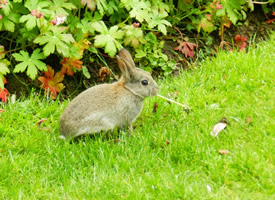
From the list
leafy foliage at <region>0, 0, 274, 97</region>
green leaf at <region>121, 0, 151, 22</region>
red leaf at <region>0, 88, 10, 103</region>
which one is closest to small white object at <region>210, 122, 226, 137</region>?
leafy foliage at <region>0, 0, 274, 97</region>

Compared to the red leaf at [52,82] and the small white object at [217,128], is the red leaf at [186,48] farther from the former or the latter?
the small white object at [217,128]

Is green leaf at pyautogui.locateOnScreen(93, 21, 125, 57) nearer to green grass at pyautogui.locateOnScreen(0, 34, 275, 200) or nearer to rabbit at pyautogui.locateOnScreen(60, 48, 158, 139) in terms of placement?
rabbit at pyautogui.locateOnScreen(60, 48, 158, 139)

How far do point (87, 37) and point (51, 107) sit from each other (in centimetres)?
115

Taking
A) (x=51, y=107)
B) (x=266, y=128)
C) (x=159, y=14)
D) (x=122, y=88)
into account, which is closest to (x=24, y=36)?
(x=51, y=107)

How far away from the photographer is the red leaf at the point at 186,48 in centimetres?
621

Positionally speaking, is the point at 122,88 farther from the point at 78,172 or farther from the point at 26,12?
the point at 26,12

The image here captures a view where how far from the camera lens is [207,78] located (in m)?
5.55

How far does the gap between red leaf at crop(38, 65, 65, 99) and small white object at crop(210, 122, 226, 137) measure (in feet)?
7.06

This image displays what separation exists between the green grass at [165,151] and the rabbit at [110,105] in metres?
0.16

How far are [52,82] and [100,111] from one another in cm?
135

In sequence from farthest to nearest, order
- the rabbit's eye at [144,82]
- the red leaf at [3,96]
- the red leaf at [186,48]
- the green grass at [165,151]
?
1. the red leaf at [186,48]
2. the red leaf at [3,96]
3. the rabbit's eye at [144,82]
4. the green grass at [165,151]

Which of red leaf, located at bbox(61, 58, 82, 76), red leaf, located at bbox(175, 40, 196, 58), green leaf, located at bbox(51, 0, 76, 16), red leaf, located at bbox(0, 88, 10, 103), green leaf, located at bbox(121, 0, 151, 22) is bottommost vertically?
red leaf, located at bbox(0, 88, 10, 103)

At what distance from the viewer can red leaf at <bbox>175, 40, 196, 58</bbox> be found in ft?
20.4

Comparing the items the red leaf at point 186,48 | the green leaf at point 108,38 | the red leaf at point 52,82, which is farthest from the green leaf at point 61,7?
the red leaf at point 186,48
